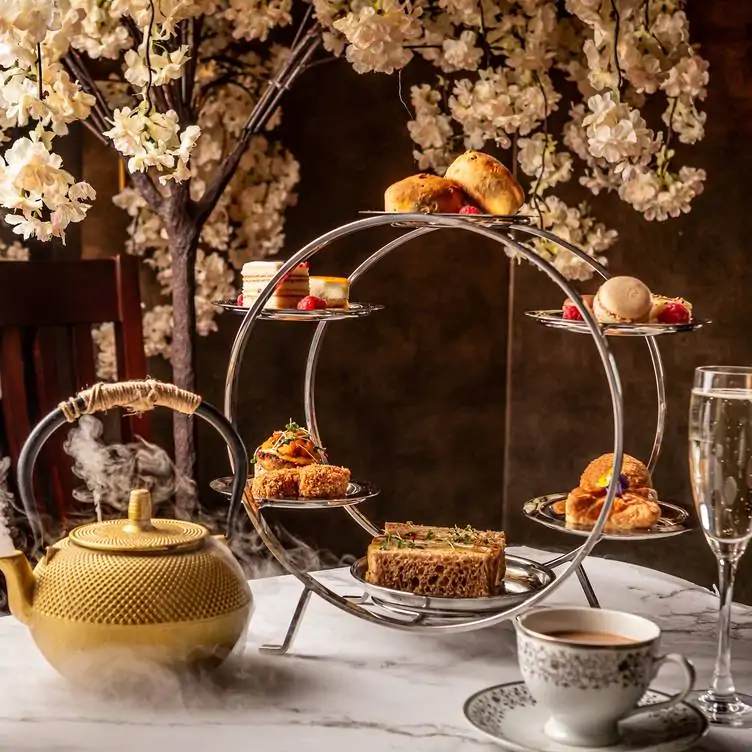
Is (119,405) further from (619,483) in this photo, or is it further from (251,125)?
(251,125)

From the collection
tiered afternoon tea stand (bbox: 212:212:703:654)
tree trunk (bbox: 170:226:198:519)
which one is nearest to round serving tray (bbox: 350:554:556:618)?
tiered afternoon tea stand (bbox: 212:212:703:654)

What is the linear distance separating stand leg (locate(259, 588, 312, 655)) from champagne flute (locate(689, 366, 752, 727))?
436 millimetres

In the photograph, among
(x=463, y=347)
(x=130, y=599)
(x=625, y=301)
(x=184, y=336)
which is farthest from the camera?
(x=463, y=347)

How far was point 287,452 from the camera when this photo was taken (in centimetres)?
153

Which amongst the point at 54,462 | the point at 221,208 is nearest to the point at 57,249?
the point at 221,208

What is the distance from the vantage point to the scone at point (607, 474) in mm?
1412

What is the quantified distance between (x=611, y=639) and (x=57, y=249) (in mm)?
2179

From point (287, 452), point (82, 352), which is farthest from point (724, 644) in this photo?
point (82, 352)

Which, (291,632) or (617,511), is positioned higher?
(617,511)

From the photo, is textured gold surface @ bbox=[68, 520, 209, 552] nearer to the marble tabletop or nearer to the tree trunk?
the marble tabletop

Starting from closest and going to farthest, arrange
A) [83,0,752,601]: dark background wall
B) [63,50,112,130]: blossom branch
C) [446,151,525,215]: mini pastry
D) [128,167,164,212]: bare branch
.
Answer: [446,151,525,215]: mini pastry → [63,50,112,130]: blossom branch → [128,167,164,212]: bare branch → [83,0,752,601]: dark background wall

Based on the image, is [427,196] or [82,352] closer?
[427,196]

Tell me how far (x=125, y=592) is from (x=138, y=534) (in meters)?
0.07

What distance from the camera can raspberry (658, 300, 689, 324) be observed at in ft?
4.74
